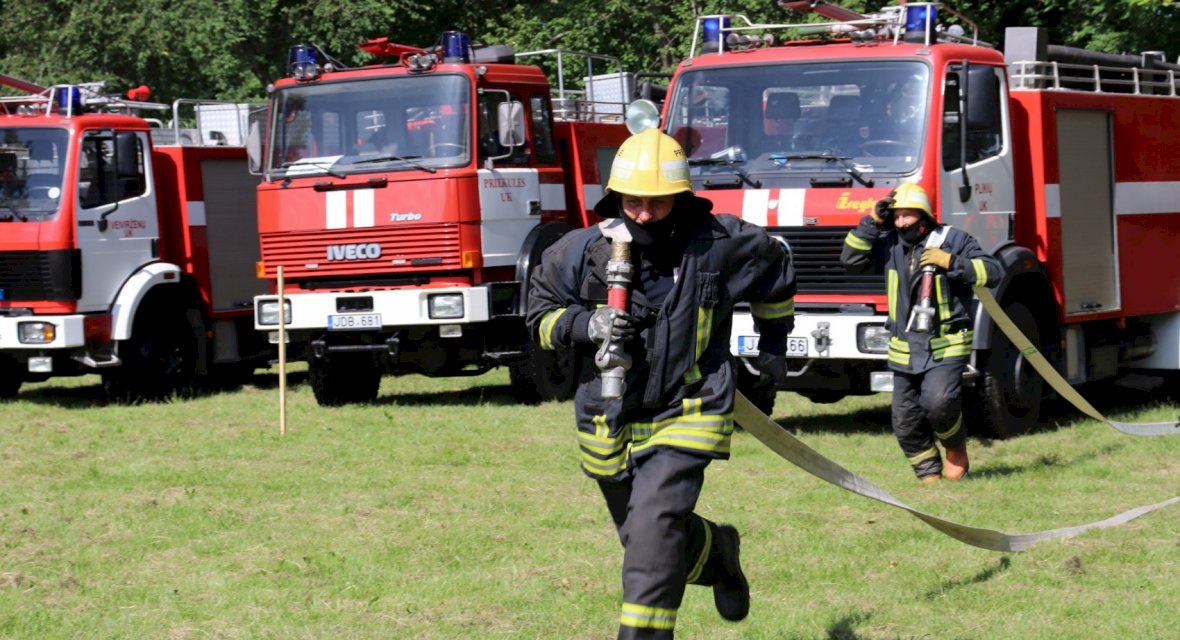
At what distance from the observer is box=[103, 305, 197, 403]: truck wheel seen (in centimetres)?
1602

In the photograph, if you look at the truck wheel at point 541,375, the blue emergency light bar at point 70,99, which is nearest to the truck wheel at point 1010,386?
the truck wheel at point 541,375

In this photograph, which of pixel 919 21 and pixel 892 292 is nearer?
pixel 892 292

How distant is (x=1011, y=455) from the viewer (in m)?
11.4

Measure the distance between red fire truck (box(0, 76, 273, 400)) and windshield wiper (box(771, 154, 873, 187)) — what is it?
654cm

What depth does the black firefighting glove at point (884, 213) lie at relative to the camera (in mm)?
10320

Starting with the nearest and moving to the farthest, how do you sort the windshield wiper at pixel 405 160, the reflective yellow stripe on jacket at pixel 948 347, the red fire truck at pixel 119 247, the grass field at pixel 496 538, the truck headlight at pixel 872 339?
1. the grass field at pixel 496 538
2. the reflective yellow stripe on jacket at pixel 948 347
3. the truck headlight at pixel 872 339
4. the windshield wiper at pixel 405 160
5. the red fire truck at pixel 119 247

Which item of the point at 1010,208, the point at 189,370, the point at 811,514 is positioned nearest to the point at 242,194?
the point at 189,370

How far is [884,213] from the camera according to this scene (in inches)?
410

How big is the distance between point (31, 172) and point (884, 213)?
26.8ft

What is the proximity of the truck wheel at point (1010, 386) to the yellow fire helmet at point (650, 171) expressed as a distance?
6843 millimetres

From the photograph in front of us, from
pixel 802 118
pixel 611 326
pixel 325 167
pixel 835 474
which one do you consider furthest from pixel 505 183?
pixel 611 326

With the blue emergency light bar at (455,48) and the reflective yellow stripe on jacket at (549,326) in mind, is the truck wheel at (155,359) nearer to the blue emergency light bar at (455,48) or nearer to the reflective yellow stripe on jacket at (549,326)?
the blue emergency light bar at (455,48)

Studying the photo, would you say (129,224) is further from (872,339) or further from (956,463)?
(956,463)

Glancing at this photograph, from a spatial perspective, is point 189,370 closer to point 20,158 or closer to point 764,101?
point 20,158
